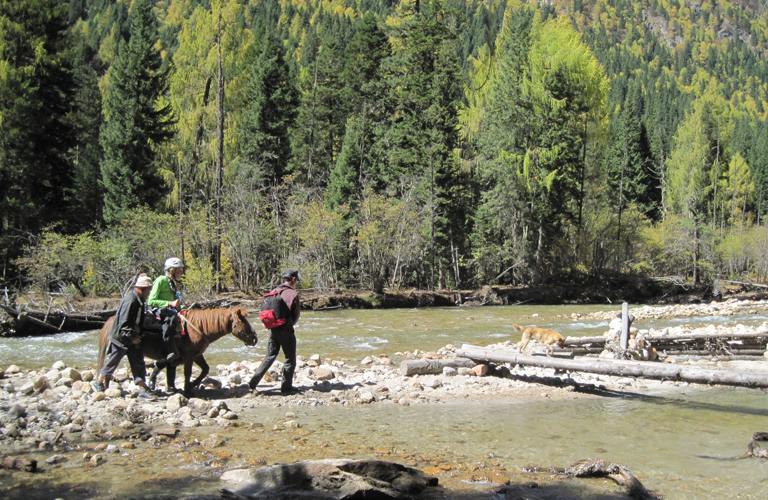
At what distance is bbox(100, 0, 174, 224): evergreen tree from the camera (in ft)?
96.7

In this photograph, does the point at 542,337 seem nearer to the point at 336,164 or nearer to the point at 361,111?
the point at 336,164

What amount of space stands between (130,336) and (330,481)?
14.0ft

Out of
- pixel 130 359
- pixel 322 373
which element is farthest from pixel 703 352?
pixel 130 359

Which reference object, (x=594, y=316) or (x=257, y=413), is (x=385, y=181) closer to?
(x=594, y=316)

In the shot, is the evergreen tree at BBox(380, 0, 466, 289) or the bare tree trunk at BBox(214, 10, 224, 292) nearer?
the bare tree trunk at BBox(214, 10, 224, 292)

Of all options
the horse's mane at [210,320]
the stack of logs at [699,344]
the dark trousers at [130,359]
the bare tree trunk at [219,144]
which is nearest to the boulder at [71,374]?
the dark trousers at [130,359]

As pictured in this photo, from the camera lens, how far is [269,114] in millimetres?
39281

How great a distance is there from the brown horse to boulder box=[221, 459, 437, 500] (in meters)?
3.27

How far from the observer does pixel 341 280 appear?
1222 inches

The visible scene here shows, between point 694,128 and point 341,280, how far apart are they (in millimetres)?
38466

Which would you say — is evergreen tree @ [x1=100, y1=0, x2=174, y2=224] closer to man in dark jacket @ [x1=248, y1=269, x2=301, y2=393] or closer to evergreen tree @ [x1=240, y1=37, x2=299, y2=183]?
evergreen tree @ [x1=240, y1=37, x2=299, y2=183]

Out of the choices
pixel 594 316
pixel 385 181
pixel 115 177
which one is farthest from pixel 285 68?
pixel 594 316

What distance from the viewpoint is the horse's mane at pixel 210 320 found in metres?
8.26

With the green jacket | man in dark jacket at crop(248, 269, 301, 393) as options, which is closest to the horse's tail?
the green jacket
